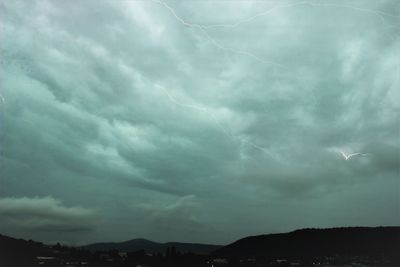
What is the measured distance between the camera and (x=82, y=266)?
555ft

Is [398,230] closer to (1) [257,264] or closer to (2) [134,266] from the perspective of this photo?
(1) [257,264]

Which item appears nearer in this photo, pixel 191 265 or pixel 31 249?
pixel 31 249

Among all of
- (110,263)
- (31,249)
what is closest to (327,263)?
(110,263)

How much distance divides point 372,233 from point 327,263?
37735mm

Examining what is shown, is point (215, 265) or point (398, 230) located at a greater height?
point (398, 230)

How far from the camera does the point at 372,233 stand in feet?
648

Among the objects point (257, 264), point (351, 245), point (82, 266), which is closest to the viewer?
point (82, 266)

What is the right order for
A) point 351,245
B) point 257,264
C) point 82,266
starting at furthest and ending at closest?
point 351,245
point 257,264
point 82,266

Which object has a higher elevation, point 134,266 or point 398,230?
point 398,230

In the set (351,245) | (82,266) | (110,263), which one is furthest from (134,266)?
(351,245)

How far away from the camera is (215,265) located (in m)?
190

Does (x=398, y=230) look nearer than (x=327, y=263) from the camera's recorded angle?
No

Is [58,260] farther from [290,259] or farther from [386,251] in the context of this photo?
[386,251]

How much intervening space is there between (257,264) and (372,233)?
61.0 meters
